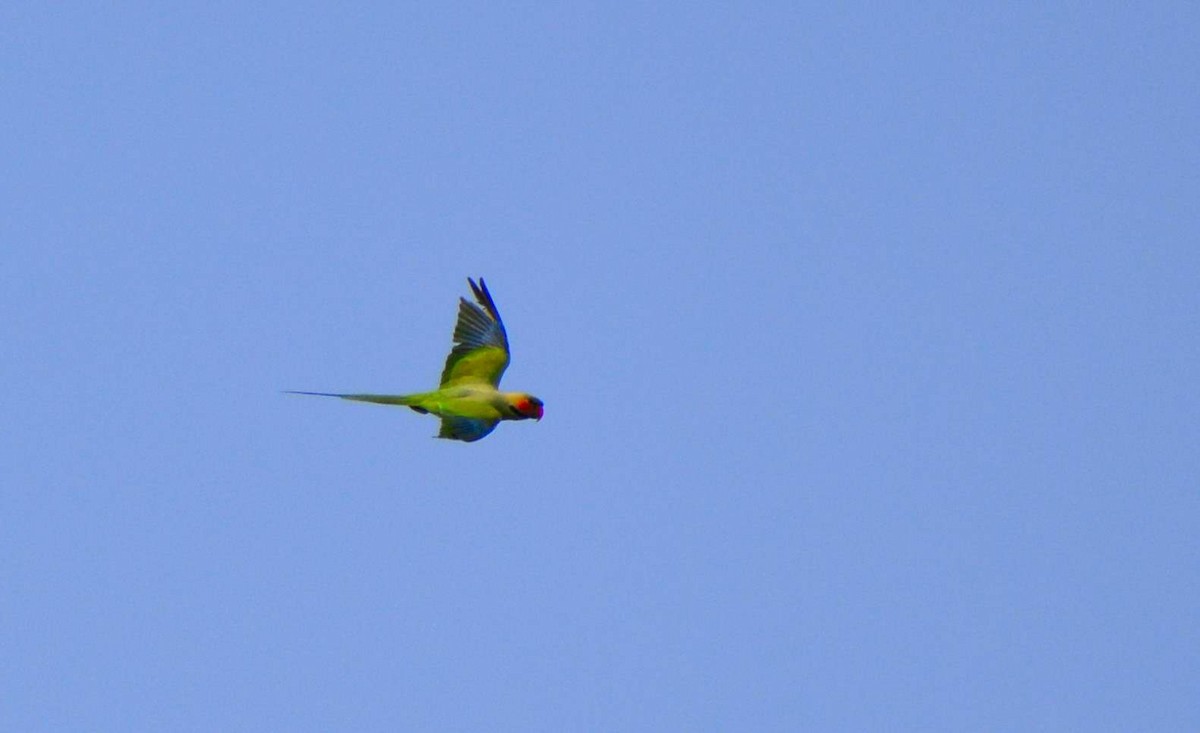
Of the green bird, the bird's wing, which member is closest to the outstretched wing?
the green bird

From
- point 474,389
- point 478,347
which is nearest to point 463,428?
point 474,389

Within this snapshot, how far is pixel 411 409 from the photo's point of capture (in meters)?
19.8

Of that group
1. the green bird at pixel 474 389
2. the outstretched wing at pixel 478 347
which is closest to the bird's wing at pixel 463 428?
the green bird at pixel 474 389

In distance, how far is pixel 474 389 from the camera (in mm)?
19891

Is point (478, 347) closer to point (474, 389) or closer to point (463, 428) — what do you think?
point (474, 389)

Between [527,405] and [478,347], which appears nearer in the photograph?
[527,405]

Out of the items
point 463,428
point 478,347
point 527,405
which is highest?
point 478,347

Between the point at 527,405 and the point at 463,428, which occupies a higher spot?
the point at 527,405

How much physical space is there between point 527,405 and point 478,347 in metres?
1.57

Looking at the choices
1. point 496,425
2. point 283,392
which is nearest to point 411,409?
point 496,425

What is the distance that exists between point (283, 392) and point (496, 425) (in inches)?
160

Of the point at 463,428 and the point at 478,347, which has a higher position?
the point at 478,347

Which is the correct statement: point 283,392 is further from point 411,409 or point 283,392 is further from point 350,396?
point 411,409

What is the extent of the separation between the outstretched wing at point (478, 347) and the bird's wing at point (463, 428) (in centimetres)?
91
